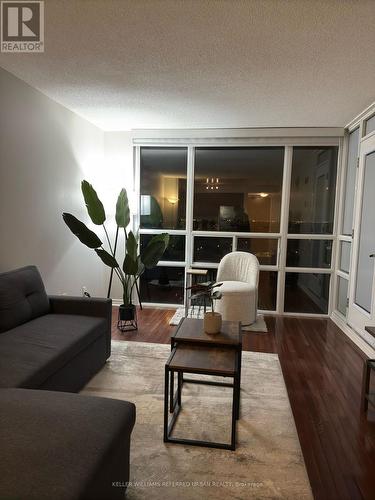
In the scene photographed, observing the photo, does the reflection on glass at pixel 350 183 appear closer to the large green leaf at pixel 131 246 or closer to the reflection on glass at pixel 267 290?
the reflection on glass at pixel 267 290

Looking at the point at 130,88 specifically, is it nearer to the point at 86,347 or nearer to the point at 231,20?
the point at 231,20


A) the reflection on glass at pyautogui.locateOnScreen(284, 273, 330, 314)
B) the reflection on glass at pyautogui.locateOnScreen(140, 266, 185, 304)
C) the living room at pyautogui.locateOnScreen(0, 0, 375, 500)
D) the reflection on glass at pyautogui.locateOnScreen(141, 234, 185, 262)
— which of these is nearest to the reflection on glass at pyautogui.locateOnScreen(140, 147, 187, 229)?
the living room at pyautogui.locateOnScreen(0, 0, 375, 500)

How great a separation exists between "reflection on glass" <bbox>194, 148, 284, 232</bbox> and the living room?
1.2 inches

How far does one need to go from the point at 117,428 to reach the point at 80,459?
238mm

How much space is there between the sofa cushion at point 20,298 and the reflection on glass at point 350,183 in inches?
147

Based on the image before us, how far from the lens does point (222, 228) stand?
5070 millimetres

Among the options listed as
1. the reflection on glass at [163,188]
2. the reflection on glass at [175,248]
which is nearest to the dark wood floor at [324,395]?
the reflection on glass at [175,248]

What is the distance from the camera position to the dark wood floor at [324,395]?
1.84 metres

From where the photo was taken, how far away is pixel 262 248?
5016mm

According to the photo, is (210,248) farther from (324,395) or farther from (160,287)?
(324,395)

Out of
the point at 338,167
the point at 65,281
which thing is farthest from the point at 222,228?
the point at 65,281

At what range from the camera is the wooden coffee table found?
6.59ft

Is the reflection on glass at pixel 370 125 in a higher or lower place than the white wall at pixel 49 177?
higher

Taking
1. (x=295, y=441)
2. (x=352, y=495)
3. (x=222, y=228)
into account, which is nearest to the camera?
(x=352, y=495)
